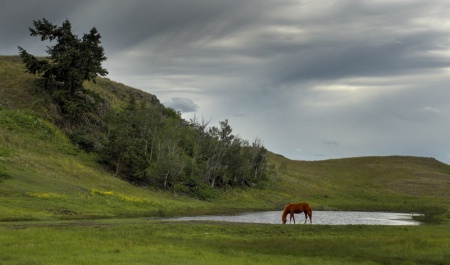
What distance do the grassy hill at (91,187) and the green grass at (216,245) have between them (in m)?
15.6

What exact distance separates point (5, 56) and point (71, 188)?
3863 inches

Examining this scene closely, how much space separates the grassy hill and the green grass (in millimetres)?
15589

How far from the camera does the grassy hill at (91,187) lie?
5881 centimetres

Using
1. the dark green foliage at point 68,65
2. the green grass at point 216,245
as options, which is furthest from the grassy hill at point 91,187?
the green grass at point 216,245

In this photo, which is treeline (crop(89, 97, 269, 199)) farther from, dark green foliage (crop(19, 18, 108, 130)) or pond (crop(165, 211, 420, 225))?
pond (crop(165, 211, 420, 225))

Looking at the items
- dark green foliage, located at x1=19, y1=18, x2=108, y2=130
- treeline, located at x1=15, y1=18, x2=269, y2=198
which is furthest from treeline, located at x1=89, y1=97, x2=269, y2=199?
dark green foliage, located at x1=19, y1=18, x2=108, y2=130

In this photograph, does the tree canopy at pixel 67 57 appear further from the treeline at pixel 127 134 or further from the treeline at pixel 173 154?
the treeline at pixel 173 154

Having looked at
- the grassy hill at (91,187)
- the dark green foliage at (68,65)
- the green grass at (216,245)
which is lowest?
the green grass at (216,245)

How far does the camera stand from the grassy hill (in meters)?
58.8

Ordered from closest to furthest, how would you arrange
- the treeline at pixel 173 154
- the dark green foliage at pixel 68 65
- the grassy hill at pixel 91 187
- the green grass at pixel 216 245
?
the green grass at pixel 216 245 → the grassy hill at pixel 91 187 → the treeline at pixel 173 154 → the dark green foliage at pixel 68 65

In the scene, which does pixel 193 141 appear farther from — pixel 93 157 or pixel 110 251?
pixel 110 251

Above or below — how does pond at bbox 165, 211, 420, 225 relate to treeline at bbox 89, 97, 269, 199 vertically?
below

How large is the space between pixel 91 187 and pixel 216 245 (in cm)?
4556

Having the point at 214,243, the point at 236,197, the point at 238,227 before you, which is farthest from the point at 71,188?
the point at 236,197
